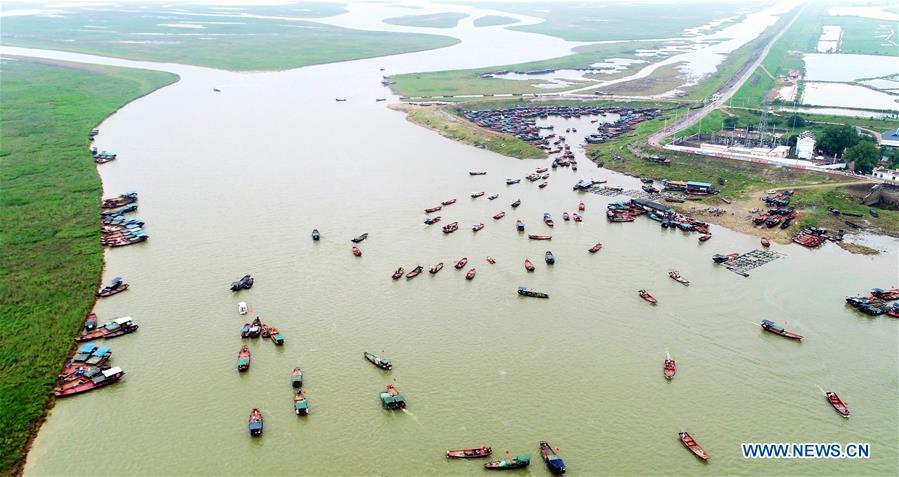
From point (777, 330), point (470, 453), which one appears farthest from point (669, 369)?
point (470, 453)

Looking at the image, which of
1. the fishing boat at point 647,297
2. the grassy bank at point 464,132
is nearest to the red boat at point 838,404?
the fishing boat at point 647,297

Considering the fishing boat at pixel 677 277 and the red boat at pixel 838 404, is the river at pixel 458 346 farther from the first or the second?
the fishing boat at pixel 677 277

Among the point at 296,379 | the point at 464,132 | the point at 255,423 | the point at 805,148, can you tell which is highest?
the point at 805,148

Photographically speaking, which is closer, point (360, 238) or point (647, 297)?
point (647, 297)

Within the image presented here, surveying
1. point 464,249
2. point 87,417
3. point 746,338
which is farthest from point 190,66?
point 746,338

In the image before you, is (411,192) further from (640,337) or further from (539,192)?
(640,337)

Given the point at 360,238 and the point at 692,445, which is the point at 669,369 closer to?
the point at 692,445
